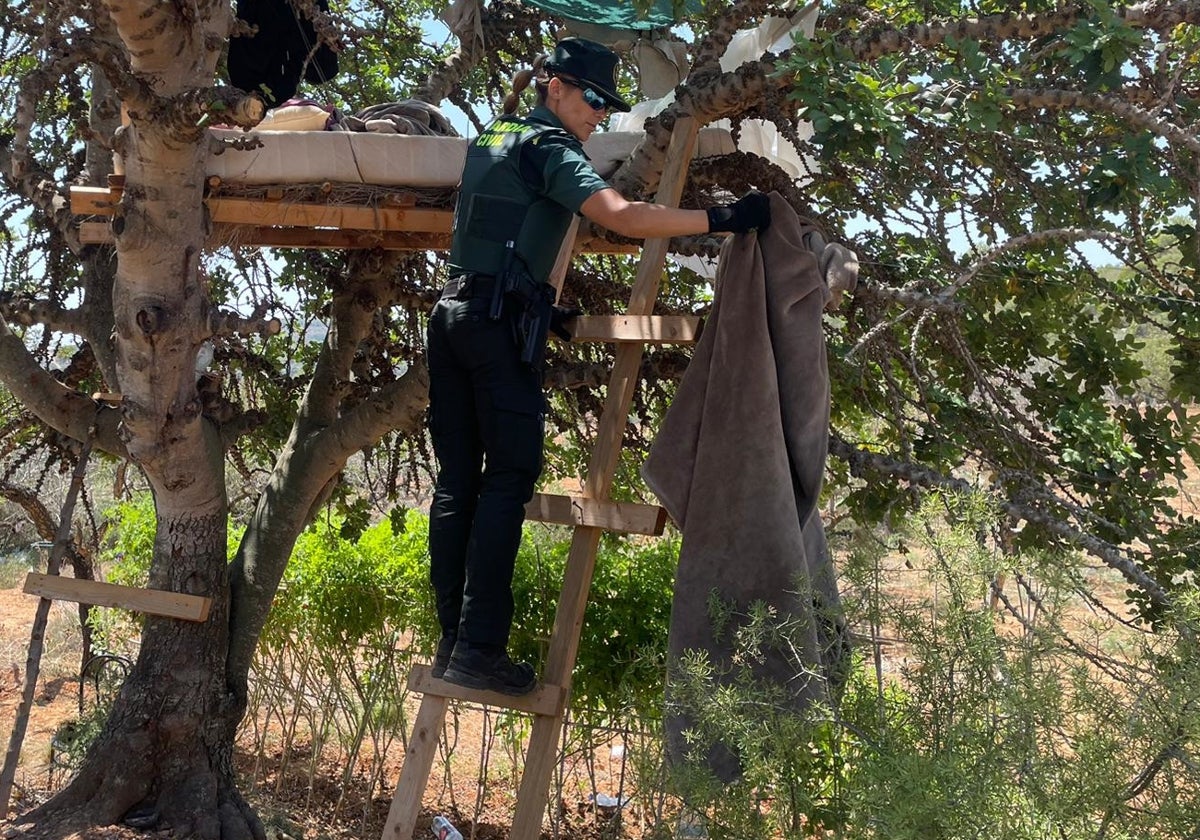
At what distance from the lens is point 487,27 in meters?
5.95

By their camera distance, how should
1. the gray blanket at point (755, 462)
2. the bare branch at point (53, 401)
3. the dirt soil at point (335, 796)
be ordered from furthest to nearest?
the dirt soil at point (335, 796) → the bare branch at point (53, 401) → the gray blanket at point (755, 462)

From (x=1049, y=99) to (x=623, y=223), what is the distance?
1313 millimetres

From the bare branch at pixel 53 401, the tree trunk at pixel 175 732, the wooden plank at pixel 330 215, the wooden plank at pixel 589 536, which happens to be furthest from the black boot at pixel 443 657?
the bare branch at pixel 53 401

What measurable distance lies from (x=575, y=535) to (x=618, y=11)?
1715 mm

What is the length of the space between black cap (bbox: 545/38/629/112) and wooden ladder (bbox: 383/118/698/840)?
13.2 inches

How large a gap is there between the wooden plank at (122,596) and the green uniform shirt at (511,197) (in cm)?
204

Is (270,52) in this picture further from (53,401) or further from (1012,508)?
(1012,508)

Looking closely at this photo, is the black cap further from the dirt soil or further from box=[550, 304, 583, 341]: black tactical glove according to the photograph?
the dirt soil

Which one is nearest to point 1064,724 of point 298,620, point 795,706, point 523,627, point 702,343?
point 795,706

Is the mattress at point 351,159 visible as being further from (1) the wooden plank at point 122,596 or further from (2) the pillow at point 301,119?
(1) the wooden plank at point 122,596

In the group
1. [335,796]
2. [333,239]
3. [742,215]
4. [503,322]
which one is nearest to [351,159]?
[503,322]

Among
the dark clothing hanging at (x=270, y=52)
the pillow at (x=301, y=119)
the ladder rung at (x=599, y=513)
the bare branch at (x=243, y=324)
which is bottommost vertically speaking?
the ladder rung at (x=599, y=513)

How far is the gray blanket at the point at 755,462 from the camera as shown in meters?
3.18

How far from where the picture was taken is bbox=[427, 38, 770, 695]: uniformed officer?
3.32 metres
